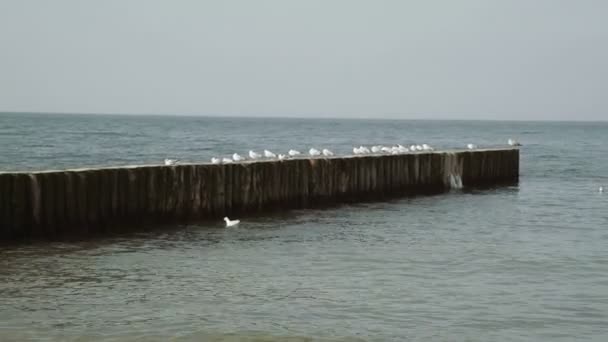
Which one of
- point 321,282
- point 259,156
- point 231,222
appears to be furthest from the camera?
point 259,156

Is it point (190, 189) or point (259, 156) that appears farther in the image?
point (259, 156)

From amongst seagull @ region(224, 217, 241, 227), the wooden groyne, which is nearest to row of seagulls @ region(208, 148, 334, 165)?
the wooden groyne

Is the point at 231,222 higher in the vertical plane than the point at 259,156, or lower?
lower

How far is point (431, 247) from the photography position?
1577 cm

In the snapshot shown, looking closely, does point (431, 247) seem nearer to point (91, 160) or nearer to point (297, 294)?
point (297, 294)

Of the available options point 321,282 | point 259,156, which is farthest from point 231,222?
point 259,156

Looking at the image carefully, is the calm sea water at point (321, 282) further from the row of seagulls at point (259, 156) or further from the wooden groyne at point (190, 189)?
the row of seagulls at point (259, 156)

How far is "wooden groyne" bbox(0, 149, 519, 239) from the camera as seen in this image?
1453 cm

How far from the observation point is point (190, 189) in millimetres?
17734

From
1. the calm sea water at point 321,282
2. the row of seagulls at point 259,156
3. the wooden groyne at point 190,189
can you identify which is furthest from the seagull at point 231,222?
the row of seagulls at point 259,156

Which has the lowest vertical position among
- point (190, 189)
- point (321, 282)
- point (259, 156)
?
point (321, 282)

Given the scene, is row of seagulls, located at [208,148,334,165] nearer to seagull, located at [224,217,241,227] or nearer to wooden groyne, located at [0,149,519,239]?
wooden groyne, located at [0,149,519,239]

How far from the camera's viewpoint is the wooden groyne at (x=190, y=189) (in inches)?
572

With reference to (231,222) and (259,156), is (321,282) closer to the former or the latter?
(231,222)
